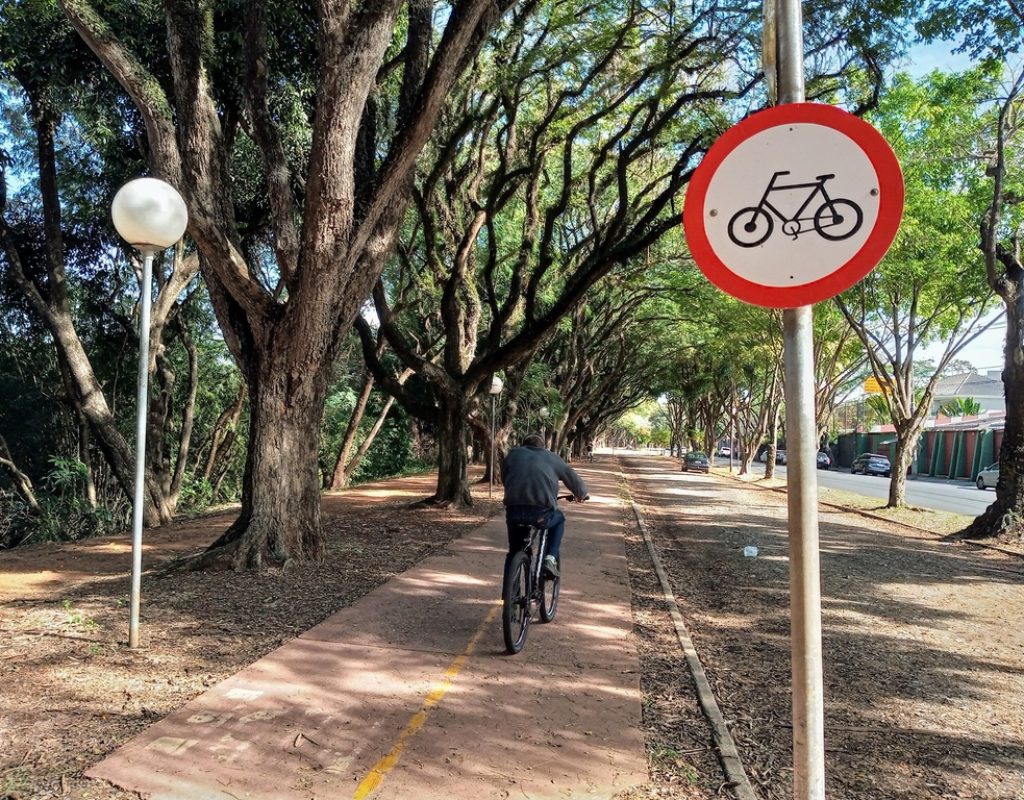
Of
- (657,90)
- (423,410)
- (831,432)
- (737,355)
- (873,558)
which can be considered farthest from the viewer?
(831,432)

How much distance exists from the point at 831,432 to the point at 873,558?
5590 centimetres

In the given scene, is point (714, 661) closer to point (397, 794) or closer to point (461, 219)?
point (397, 794)

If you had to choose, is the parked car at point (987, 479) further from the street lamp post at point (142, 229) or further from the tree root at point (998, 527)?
the street lamp post at point (142, 229)

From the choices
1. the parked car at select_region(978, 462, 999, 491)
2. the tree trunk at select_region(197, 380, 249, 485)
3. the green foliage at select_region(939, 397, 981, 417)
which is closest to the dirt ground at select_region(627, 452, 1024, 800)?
the tree trunk at select_region(197, 380, 249, 485)

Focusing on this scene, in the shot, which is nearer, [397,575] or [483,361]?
[397,575]

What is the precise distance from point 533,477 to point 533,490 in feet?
0.33

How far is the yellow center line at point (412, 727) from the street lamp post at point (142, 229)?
85.5 inches

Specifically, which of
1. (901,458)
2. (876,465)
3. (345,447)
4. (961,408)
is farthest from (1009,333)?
(961,408)

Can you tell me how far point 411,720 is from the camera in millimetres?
3896

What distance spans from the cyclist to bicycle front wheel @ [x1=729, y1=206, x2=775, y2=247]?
3.25 meters

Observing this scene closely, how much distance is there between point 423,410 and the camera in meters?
14.9

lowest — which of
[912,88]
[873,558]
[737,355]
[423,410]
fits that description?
[873,558]

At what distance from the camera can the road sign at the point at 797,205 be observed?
2.11 metres

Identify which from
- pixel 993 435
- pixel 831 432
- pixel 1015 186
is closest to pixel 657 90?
pixel 1015 186
